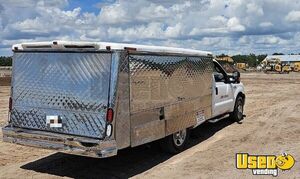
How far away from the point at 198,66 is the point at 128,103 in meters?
3.26

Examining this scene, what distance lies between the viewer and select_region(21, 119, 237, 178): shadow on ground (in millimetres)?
7382

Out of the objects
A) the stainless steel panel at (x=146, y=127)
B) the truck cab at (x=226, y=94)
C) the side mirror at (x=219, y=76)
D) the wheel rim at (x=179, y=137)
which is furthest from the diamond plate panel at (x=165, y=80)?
the side mirror at (x=219, y=76)

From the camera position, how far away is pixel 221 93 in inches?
444

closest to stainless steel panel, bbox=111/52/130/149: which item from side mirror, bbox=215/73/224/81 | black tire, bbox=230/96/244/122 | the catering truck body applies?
the catering truck body

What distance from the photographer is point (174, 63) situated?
8.39 meters

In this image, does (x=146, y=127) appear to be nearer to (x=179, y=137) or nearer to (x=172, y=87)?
(x=172, y=87)

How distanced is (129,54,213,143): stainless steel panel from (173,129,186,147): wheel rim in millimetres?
192

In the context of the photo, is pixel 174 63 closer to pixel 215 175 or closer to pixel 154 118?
pixel 154 118

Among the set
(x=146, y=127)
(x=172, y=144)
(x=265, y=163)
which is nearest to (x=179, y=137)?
(x=172, y=144)

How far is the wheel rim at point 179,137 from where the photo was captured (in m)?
8.81

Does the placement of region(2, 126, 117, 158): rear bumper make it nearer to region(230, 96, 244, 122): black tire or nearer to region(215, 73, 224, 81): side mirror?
region(215, 73, 224, 81): side mirror

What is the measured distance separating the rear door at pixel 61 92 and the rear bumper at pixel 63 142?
0.14 m

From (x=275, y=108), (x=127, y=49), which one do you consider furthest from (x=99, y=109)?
(x=275, y=108)

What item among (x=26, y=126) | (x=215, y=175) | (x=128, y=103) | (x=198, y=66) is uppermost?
(x=198, y=66)
